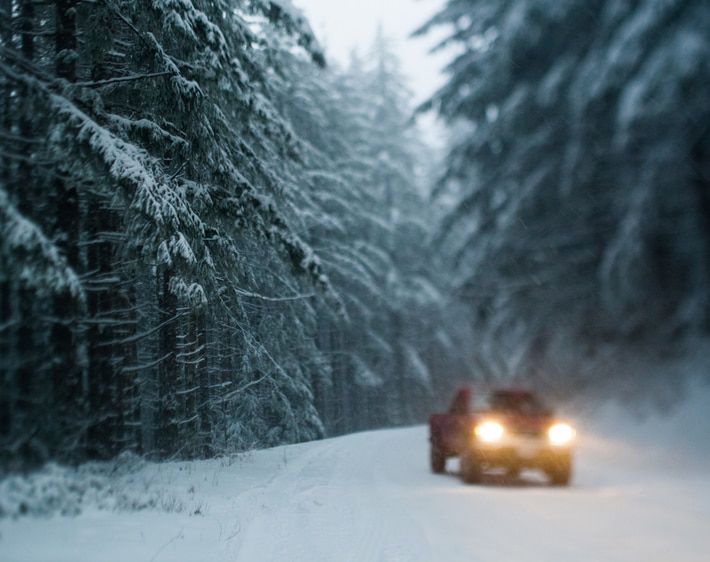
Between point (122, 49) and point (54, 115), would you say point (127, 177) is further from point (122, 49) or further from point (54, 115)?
point (122, 49)

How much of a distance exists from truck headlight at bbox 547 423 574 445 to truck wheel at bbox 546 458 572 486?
0.30 m

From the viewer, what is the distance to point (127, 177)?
7.09 m

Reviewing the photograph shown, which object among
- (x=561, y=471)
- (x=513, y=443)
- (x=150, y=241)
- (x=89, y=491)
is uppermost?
(x=150, y=241)

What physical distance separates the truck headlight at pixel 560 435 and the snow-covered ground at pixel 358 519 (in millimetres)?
816

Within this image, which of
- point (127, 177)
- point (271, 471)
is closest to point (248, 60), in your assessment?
point (127, 177)

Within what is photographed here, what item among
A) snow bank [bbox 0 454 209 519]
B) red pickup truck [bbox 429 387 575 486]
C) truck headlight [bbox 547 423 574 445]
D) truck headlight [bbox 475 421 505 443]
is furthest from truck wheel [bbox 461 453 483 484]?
snow bank [bbox 0 454 209 519]

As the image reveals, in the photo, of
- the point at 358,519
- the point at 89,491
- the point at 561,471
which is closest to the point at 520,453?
the point at 561,471

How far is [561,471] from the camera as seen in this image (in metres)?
12.1

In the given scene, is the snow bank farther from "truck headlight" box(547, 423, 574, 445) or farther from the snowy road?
"truck headlight" box(547, 423, 574, 445)

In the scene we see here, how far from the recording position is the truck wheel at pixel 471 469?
12172mm

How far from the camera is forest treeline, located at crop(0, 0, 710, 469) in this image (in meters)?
6.51

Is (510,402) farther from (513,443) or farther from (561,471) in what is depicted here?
(561,471)

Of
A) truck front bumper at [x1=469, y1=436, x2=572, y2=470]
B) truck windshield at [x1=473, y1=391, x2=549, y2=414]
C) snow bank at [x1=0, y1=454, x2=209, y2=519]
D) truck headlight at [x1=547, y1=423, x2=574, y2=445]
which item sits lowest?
truck front bumper at [x1=469, y1=436, x2=572, y2=470]

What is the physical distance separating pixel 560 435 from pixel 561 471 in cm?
60
